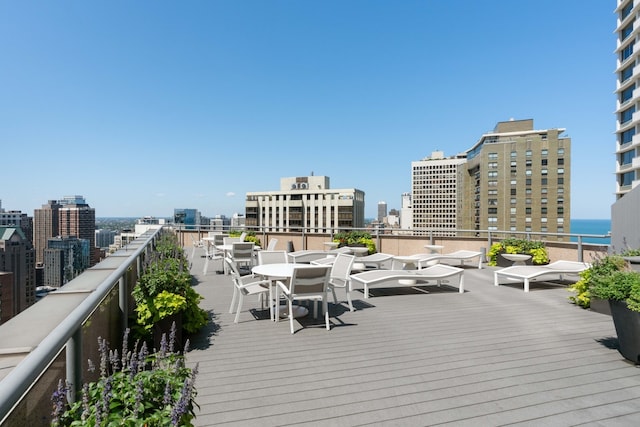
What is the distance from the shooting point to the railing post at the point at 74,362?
149 centimetres

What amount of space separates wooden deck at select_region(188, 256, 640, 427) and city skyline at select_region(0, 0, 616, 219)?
1227 cm

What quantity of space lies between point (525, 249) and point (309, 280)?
743cm

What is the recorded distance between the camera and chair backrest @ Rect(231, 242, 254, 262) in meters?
7.97

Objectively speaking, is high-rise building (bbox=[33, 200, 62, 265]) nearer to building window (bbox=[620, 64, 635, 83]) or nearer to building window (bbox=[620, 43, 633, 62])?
building window (bbox=[620, 64, 635, 83])

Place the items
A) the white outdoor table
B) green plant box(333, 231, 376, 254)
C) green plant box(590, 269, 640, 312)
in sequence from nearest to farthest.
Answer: green plant box(590, 269, 640, 312)
the white outdoor table
green plant box(333, 231, 376, 254)

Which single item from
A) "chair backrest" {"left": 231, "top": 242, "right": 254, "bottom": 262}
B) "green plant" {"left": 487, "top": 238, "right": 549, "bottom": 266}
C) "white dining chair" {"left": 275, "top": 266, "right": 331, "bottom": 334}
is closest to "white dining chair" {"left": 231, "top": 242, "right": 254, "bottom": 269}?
"chair backrest" {"left": 231, "top": 242, "right": 254, "bottom": 262}

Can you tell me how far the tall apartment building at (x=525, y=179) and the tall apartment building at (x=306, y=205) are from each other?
33.3m

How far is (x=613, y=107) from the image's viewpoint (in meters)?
57.7

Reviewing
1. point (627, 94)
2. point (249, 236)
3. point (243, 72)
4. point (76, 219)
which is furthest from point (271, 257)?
point (627, 94)

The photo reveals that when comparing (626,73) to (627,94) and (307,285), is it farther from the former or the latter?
(307,285)

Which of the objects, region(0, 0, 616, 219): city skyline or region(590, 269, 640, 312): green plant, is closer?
region(590, 269, 640, 312): green plant

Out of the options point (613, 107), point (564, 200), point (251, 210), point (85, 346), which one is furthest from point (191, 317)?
point (564, 200)

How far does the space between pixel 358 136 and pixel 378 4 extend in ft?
118

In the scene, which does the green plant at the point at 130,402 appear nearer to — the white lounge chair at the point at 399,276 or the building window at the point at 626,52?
the white lounge chair at the point at 399,276
